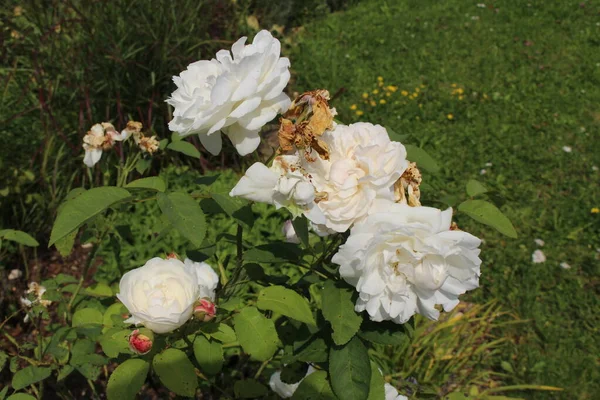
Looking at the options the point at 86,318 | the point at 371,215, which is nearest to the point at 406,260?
the point at 371,215

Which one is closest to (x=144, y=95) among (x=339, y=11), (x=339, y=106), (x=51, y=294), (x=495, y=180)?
(x=339, y=106)

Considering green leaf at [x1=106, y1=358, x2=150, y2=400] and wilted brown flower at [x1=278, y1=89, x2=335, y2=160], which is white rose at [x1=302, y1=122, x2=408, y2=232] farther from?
green leaf at [x1=106, y1=358, x2=150, y2=400]

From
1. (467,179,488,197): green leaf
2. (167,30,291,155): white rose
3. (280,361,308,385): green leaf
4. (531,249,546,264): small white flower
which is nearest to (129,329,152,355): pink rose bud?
(167,30,291,155): white rose

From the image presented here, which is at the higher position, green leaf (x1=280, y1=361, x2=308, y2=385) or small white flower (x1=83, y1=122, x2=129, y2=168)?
small white flower (x1=83, y1=122, x2=129, y2=168)

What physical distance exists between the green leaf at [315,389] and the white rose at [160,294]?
0.92 feet

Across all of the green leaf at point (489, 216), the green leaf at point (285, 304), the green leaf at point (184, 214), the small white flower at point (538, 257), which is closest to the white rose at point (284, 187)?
the green leaf at point (184, 214)

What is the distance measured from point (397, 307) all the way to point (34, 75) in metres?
2.53

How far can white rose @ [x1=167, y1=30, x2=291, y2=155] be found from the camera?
0.78 metres

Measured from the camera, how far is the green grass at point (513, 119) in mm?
2514

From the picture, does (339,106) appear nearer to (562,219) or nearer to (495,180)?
(495,180)

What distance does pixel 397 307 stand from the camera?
80 centimetres

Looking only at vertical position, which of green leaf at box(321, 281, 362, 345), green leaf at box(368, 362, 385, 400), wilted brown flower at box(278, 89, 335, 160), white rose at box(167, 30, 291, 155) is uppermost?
white rose at box(167, 30, 291, 155)

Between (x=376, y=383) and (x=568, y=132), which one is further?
(x=568, y=132)

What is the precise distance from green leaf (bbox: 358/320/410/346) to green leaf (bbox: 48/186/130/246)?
488 millimetres
